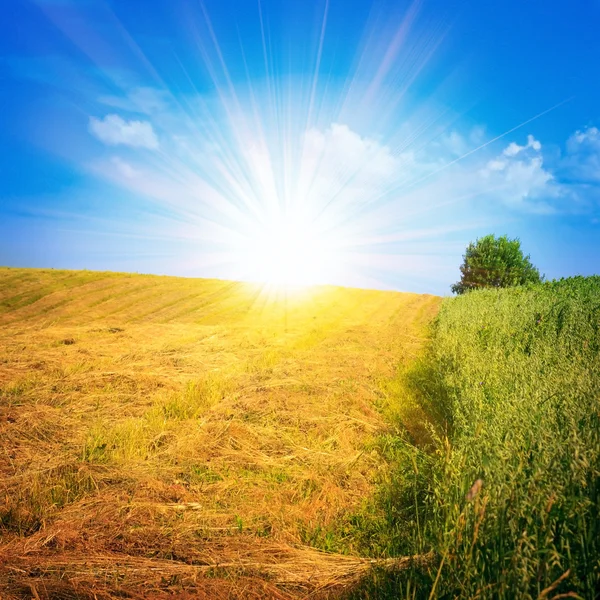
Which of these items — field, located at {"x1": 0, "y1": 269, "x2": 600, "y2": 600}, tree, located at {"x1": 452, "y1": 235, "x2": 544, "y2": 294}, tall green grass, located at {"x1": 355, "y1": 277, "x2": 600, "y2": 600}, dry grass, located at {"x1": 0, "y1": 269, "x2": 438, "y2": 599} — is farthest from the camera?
tree, located at {"x1": 452, "y1": 235, "x2": 544, "y2": 294}

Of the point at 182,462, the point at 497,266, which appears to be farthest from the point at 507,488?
the point at 497,266

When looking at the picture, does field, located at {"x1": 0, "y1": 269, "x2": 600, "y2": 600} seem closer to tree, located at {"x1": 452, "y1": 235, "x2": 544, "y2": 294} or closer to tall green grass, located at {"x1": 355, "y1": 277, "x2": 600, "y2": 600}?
tall green grass, located at {"x1": 355, "y1": 277, "x2": 600, "y2": 600}

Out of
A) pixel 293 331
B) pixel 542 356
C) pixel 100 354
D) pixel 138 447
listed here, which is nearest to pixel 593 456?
pixel 542 356

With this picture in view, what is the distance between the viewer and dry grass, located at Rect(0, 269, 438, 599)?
2.87 meters

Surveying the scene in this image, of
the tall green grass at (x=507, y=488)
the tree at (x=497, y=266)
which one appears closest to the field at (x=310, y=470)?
the tall green grass at (x=507, y=488)

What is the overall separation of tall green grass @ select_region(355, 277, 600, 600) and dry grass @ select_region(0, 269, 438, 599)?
0.55 m

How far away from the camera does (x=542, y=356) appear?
528 centimetres

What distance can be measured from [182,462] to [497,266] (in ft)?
157

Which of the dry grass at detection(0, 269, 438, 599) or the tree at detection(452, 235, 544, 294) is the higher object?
the tree at detection(452, 235, 544, 294)

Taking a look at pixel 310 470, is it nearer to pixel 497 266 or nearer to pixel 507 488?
pixel 507 488

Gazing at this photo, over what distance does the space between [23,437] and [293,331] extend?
11177 millimetres

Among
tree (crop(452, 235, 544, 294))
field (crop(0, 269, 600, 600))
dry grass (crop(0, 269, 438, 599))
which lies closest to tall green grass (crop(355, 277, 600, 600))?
field (crop(0, 269, 600, 600))

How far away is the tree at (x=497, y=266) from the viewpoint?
44844mm

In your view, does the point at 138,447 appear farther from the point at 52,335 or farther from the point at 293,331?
the point at 293,331
